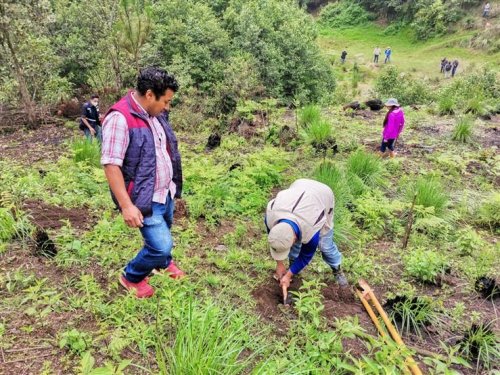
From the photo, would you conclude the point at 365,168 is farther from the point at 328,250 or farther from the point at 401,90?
the point at 401,90

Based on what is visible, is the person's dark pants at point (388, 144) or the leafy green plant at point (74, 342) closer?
the leafy green plant at point (74, 342)

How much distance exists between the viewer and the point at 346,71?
26609 millimetres

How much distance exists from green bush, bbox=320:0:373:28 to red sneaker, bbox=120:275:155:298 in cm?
3905

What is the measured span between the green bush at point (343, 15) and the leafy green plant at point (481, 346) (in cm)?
3876

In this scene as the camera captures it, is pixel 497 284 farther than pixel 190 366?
Yes

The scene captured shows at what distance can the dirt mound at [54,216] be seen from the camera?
4.05 metres

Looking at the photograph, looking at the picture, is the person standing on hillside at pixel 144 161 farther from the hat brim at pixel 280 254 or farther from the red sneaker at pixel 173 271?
the hat brim at pixel 280 254

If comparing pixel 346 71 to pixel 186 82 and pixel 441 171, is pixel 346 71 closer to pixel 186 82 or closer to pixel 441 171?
pixel 186 82

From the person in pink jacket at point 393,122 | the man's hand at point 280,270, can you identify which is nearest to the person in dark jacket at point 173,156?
the man's hand at point 280,270

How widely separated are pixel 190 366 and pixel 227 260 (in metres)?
1.78

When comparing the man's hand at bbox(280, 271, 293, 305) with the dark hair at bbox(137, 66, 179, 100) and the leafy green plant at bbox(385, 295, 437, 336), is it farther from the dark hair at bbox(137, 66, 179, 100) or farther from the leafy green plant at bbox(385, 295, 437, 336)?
the dark hair at bbox(137, 66, 179, 100)

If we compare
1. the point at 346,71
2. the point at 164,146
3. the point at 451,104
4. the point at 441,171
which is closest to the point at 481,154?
the point at 441,171

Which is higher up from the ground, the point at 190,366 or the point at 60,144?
the point at 190,366

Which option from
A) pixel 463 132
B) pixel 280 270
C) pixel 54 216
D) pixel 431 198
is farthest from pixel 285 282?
pixel 463 132
